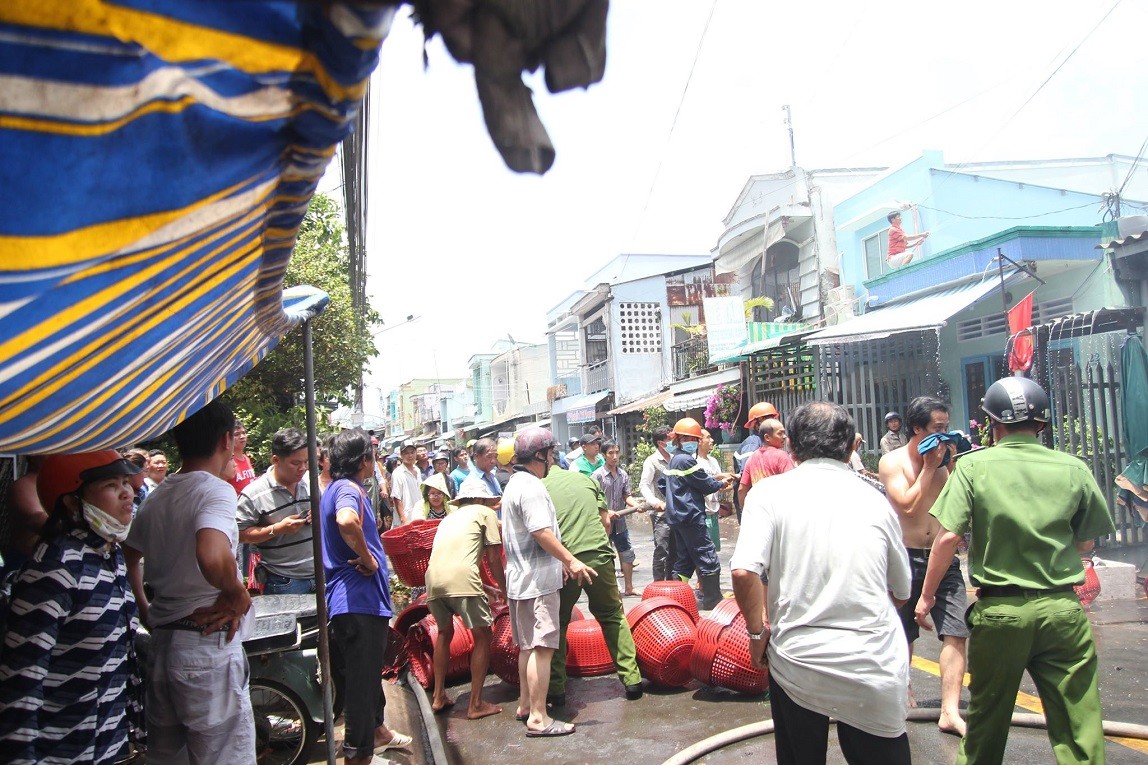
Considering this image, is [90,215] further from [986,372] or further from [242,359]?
[986,372]

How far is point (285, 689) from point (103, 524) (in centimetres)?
170

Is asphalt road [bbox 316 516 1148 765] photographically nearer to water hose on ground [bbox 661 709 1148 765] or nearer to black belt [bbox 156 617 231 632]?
water hose on ground [bbox 661 709 1148 765]

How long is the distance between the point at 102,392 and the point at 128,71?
1060 millimetres

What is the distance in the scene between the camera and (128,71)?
86cm

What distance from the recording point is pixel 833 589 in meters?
2.89

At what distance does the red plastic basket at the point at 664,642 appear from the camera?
18.3ft

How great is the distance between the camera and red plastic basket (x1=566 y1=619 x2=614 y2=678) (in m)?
6.07

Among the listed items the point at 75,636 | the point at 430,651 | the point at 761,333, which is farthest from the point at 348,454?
the point at 761,333

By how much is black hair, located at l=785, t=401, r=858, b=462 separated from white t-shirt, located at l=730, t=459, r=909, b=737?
0.05 meters

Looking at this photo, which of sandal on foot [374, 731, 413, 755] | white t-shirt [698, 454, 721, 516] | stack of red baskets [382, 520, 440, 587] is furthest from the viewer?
white t-shirt [698, 454, 721, 516]

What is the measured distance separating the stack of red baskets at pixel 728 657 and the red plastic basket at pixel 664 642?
0.60ft

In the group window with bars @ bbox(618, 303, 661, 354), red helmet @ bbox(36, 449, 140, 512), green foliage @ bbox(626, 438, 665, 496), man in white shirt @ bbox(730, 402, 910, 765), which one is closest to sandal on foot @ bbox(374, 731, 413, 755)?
red helmet @ bbox(36, 449, 140, 512)

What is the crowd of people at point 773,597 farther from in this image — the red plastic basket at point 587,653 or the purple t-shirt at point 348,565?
the red plastic basket at point 587,653

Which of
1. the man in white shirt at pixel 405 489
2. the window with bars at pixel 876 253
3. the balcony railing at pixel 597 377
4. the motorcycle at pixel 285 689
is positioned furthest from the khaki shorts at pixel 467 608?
the balcony railing at pixel 597 377
